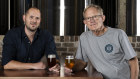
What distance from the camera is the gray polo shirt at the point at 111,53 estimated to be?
69.4 inches

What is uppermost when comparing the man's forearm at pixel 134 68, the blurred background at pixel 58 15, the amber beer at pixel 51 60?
the blurred background at pixel 58 15

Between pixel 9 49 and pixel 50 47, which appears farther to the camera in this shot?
pixel 50 47

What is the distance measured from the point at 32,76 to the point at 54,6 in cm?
184

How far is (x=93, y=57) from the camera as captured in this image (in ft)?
5.96

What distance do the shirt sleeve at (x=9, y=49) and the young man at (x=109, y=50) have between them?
23.9 inches

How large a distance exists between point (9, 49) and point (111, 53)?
820 mm

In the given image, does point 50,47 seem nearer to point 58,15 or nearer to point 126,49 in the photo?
point 126,49

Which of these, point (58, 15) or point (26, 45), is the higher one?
point (58, 15)

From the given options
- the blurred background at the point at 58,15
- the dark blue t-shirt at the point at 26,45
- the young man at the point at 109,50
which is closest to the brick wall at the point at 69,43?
the blurred background at the point at 58,15

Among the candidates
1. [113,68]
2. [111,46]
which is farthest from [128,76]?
[111,46]

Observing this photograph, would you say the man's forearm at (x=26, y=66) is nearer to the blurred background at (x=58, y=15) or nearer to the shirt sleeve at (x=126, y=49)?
the shirt sleeve at (x=126, y=49)

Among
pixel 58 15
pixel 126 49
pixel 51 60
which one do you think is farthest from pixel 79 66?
pixel 58 15

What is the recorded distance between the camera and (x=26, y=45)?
6.93ft

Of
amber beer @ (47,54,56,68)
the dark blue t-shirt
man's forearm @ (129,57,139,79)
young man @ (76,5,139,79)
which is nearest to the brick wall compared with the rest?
the dark blue t-shirt
